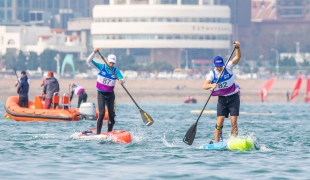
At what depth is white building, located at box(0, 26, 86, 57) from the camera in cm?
17038

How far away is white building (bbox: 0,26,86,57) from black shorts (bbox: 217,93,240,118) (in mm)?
147243

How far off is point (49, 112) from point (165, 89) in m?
99.1

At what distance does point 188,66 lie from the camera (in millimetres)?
182875

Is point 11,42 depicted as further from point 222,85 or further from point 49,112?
point 222,85

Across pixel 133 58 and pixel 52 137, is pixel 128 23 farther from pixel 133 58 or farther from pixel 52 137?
pixel 52 137

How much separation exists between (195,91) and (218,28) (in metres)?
56.3

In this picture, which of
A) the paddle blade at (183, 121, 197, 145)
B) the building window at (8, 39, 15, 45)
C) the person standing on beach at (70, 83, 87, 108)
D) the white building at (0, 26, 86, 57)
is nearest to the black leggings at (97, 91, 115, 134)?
the paddle blade at (183, 121, 197, 145)

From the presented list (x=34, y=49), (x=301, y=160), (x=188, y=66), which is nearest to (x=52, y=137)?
(x=301, y=160)

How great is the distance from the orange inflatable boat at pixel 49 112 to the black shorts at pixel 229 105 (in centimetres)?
1302

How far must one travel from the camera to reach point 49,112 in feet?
113

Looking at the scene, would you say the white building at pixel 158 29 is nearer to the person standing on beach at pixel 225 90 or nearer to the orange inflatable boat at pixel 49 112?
the orange inflatable boat at pixel 49 112

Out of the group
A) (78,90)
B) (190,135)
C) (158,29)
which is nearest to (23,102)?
(78,90)

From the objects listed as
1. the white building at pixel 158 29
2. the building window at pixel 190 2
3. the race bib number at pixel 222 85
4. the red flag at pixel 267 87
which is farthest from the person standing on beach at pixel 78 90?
the building window at pixel 190 2

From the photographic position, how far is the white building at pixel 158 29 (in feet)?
587
